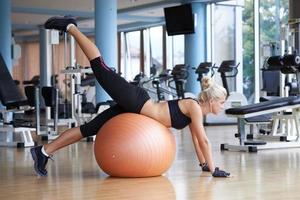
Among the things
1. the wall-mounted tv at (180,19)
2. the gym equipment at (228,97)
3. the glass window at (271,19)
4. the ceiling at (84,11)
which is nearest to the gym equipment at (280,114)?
the gym equipment at (228,97)

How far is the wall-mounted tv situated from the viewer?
11242mm

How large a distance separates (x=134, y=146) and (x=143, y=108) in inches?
13.1

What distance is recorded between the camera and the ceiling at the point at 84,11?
13.1 metres

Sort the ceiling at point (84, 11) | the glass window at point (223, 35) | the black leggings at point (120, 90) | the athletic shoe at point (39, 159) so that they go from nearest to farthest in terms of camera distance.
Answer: the black leggings at point (120, 90) < the athletic shoe at point (39, 159) < the glass window at point (223, 35) < the ceiling at point (84, 11)

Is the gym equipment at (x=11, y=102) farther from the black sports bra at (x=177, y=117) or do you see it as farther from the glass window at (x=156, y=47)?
the glass window at (x=156, y=47)

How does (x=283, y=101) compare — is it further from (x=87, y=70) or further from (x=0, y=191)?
(x=0, y=191)

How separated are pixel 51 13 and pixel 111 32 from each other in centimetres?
632

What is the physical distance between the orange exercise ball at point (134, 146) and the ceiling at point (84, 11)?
8.46 metres

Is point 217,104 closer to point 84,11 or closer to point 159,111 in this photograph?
point 159,111

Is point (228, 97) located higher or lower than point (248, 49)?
lower

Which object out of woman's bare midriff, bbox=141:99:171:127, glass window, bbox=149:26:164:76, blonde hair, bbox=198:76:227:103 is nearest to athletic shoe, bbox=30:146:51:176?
woman's bare midriff, bbox=141:99:171:127

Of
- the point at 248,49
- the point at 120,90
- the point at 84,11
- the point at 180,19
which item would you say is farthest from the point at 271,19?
the point at 120,90

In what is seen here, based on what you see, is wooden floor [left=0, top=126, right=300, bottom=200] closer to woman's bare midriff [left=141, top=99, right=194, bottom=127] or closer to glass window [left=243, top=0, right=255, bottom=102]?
woman's bare midriff [left=141, top=99, right=194, bottom=127]

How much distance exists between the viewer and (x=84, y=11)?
14648 millimetres
